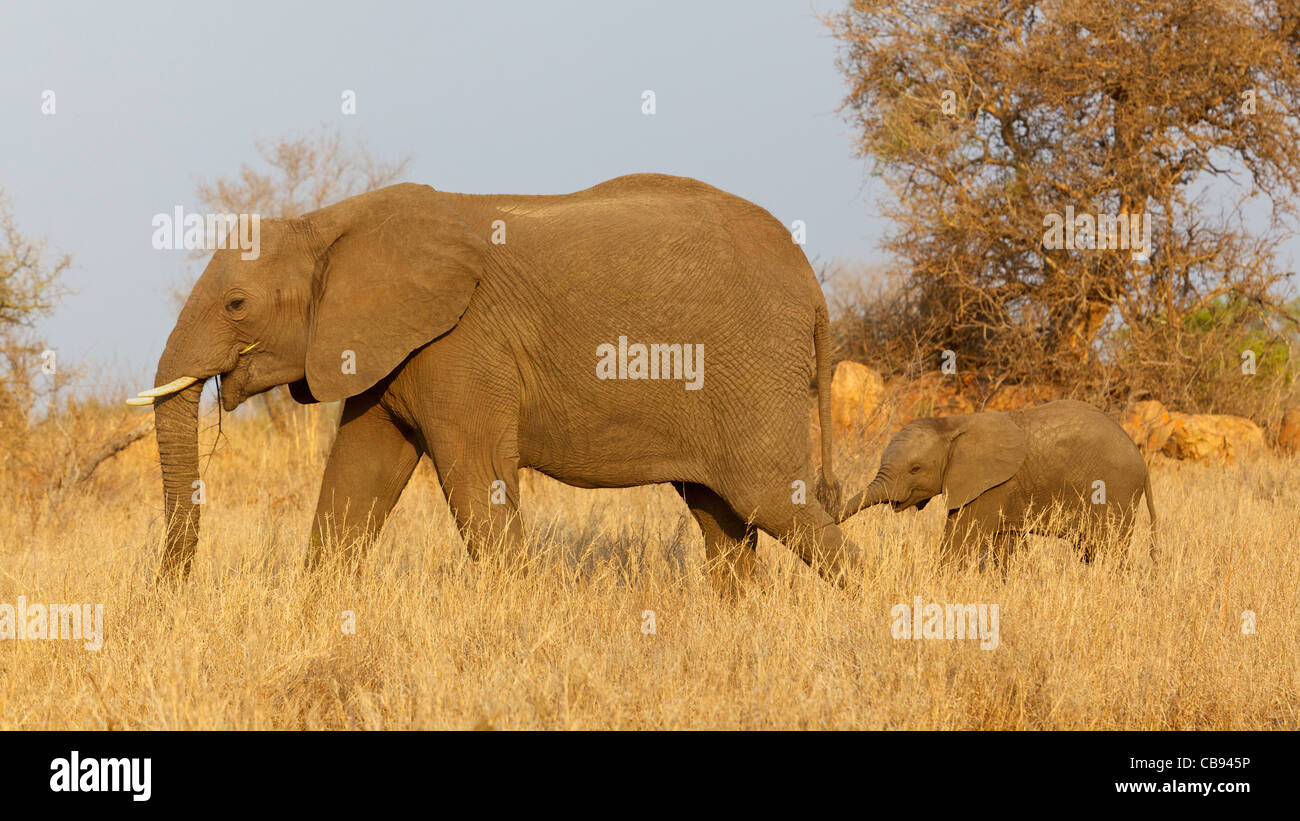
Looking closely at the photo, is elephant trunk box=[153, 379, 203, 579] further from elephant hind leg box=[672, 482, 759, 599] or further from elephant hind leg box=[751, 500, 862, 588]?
elephant hind leg box=[751, 500, 862, 588]

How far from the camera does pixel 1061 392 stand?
1573 cm

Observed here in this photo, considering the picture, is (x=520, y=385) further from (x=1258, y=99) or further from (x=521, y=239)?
(x=1258, y=99)

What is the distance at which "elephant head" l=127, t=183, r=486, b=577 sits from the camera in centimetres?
587

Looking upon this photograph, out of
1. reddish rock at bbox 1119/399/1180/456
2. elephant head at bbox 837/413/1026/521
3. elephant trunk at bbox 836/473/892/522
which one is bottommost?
elephant trunk at bbox 836/473/892/522

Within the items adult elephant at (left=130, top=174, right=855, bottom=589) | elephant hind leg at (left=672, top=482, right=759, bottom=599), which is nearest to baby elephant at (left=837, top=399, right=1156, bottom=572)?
elephant hind leg at (left=672, top=482, right=759, bottom=599)

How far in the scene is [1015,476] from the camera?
26.1 ft

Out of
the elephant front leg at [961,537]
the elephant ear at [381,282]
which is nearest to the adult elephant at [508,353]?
the elephant ear at [381,282]

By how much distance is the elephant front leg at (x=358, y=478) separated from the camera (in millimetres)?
6352

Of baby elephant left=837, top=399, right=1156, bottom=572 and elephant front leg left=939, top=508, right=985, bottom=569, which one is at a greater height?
baby elephant left=837, top=399, right=1156, bottom=572

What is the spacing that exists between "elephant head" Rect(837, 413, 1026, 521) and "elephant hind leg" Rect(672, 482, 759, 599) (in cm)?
115

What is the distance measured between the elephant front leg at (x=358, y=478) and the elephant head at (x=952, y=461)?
310 centimetres

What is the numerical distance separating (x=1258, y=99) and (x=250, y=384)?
49.1ft

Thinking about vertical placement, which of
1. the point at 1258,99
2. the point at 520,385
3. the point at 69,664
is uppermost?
the point at 1258,99

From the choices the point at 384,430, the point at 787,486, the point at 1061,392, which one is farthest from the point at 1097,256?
the point at 384,430
